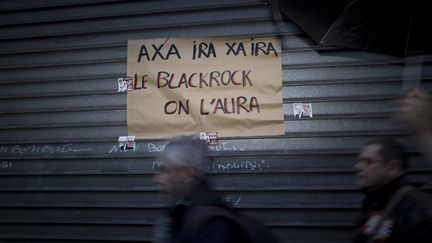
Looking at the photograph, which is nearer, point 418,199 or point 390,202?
point 418,199

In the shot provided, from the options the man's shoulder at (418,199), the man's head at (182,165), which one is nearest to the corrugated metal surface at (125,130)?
the man's shoulder at (418,199)

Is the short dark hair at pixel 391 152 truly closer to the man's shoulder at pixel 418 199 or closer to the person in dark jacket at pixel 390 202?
the person in dark jacket at pixel 390 202

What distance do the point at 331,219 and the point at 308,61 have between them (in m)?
1.29

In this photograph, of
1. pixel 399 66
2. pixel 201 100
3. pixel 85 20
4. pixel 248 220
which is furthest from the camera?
pixel 85 20

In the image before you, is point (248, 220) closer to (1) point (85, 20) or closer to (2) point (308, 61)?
(2) point (308, 61)

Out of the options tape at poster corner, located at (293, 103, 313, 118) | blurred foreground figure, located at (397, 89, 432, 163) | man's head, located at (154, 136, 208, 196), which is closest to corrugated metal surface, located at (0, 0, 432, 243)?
tape at poster corner, located at (293, 103, 313, 118)

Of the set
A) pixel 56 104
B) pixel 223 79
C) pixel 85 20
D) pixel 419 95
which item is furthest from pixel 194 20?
pixel 419 95

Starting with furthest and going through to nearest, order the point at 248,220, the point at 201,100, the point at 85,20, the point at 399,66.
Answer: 1. the point at 85,20
2. the point at 201,100
3. the point at 399,66
4. the point at 248,220

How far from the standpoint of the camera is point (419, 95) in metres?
2.83

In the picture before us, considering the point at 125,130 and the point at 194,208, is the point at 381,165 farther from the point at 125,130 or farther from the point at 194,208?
the point at 125,130

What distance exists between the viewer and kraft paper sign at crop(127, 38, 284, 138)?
219 inches

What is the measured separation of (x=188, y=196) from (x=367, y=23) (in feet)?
8.97

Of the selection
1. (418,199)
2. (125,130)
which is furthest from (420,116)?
(125,130)

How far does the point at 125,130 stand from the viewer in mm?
5867
